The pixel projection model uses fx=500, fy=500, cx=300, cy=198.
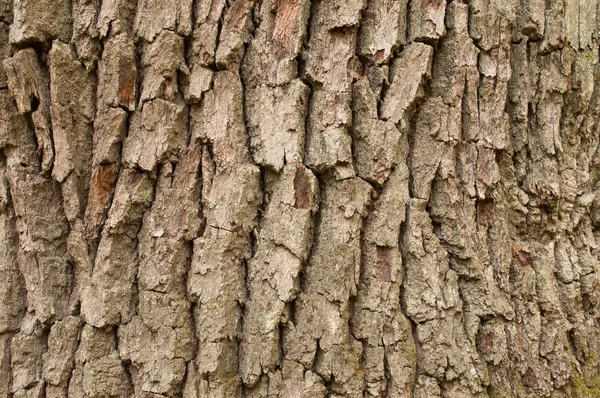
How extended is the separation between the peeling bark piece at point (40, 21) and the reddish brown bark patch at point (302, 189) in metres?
0.95

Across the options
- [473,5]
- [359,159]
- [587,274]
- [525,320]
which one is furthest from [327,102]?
[587,274]

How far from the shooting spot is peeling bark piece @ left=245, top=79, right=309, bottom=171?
1.63 metres

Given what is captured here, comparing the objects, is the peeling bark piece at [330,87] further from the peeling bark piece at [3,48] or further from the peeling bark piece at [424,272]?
the peeling bark piece at [3,48]

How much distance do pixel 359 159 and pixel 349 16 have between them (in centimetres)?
49

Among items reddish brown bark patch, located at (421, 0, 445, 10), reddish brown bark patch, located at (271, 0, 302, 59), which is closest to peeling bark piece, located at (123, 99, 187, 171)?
reddish brown bark patch, located at (271, 0, 302, 59)

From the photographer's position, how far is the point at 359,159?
1673mm

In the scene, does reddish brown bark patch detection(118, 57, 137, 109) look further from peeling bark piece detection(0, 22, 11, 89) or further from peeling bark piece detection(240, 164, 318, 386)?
peeling bark piece detection(240, 164, 318, 386)

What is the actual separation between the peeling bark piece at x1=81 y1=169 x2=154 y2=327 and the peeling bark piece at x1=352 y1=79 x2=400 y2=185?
711mm

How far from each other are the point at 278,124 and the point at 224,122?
18 centimetres

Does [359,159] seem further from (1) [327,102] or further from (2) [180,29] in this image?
(2) [180,29]

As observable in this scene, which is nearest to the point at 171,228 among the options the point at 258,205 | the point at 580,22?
the point at 258,205

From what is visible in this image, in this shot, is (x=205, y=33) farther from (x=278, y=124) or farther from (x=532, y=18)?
(x=532, y=18)

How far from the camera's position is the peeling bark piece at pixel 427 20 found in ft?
5.70

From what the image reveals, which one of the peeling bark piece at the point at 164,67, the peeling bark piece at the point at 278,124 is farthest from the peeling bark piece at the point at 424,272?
the peeling bark piece at the point at 164,67
